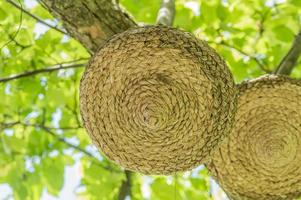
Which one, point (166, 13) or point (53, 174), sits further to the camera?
point (53, 174)

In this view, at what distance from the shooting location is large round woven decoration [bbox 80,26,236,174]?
1.43m

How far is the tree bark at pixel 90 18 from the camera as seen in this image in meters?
1.60

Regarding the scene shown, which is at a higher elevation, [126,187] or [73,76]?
[73,76]

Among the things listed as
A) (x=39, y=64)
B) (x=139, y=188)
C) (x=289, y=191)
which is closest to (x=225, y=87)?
(x=289, y=191)

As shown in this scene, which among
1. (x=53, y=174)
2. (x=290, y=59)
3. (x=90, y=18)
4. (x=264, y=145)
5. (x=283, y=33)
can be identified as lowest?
(x=264, y=145)

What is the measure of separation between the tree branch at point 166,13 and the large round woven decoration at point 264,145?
1.07ft

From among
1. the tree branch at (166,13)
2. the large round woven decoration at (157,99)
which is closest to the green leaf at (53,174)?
the tree branch at (166,13)

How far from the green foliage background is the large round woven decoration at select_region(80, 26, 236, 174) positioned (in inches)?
23.7

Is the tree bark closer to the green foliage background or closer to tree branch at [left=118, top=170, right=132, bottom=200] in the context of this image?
the green foliage background

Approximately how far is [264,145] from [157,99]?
36 cm

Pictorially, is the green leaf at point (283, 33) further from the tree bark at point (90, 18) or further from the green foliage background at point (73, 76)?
the tree bark at point (90, 18)

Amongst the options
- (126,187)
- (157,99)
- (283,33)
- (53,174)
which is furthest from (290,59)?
(53,174)

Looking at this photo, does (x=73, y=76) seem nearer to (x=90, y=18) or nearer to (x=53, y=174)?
(x=53, y=174)

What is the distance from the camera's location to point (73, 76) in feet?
8.66
